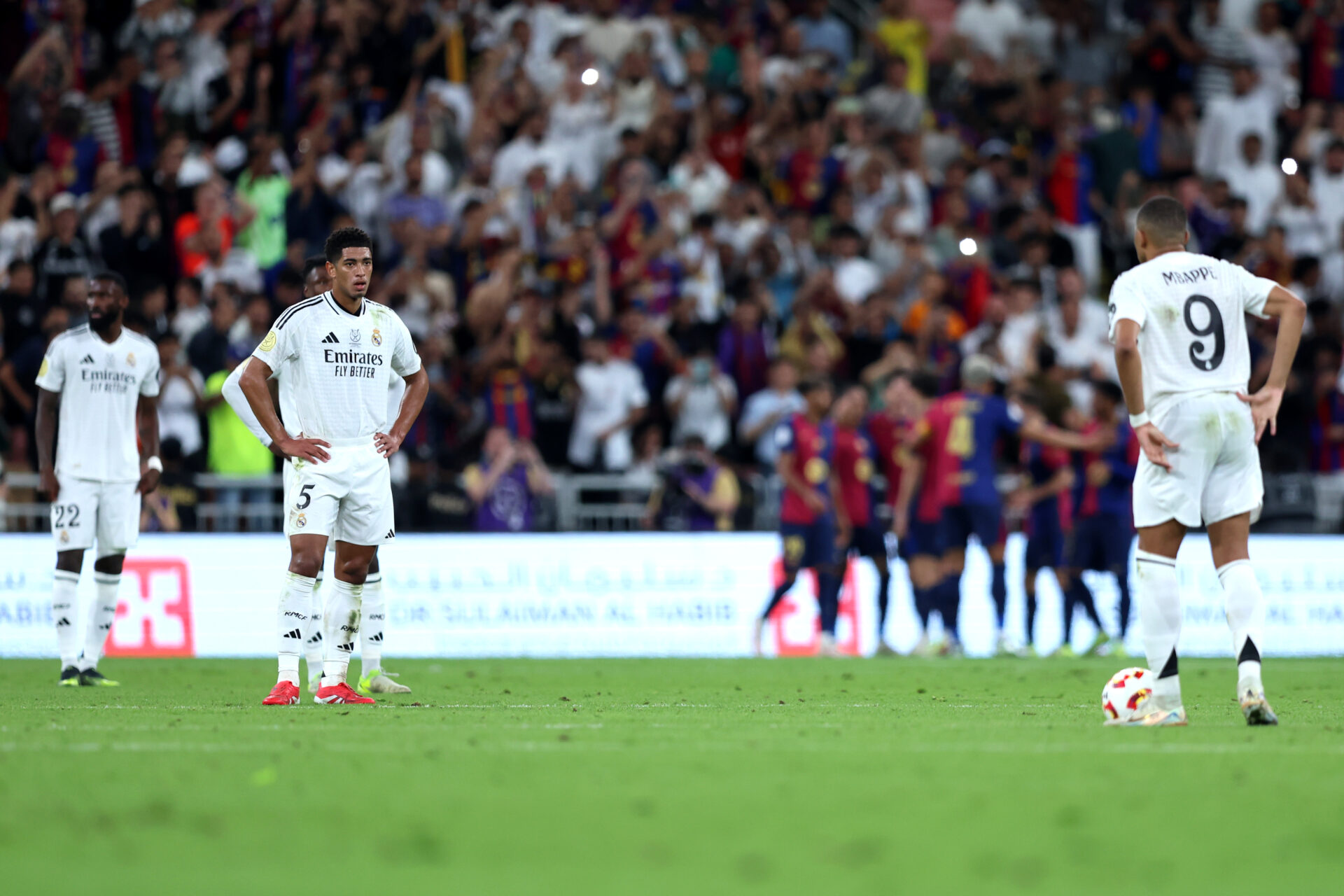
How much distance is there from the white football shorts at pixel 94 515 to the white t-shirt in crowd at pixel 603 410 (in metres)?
7.20

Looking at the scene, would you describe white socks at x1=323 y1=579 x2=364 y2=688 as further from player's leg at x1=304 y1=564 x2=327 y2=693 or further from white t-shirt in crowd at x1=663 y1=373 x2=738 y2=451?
white t-shirt in crowd at x1=663 y1=373 x2=738 y2=451

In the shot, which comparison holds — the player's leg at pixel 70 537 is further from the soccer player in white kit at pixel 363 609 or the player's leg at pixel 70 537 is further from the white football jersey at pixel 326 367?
the white football jersey at pixel 326 367

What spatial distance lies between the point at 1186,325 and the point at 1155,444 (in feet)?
2.04

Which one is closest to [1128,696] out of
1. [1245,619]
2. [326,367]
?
[1245,619]

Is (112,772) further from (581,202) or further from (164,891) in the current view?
(581,202)

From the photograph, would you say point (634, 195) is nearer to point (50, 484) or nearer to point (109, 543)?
point (109, 543)

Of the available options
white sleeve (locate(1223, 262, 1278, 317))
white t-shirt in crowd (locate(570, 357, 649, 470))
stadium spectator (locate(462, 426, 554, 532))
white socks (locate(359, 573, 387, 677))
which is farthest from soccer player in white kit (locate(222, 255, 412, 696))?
white t-shirt in crowd (locate(570, 357, 649, 470))

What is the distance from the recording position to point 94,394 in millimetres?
12742

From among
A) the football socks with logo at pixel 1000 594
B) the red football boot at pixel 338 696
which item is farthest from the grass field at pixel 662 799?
the football socks with logo at pixel 1000 594

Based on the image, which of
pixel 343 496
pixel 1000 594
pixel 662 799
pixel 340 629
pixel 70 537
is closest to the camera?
pixel 662 799

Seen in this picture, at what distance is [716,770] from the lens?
22.0 ft

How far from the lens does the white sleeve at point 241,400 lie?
1023 centimetres

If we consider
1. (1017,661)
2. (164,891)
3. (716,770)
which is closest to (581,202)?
(1017,661)

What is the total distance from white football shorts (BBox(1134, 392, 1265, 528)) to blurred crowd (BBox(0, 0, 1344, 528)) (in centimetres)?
934
